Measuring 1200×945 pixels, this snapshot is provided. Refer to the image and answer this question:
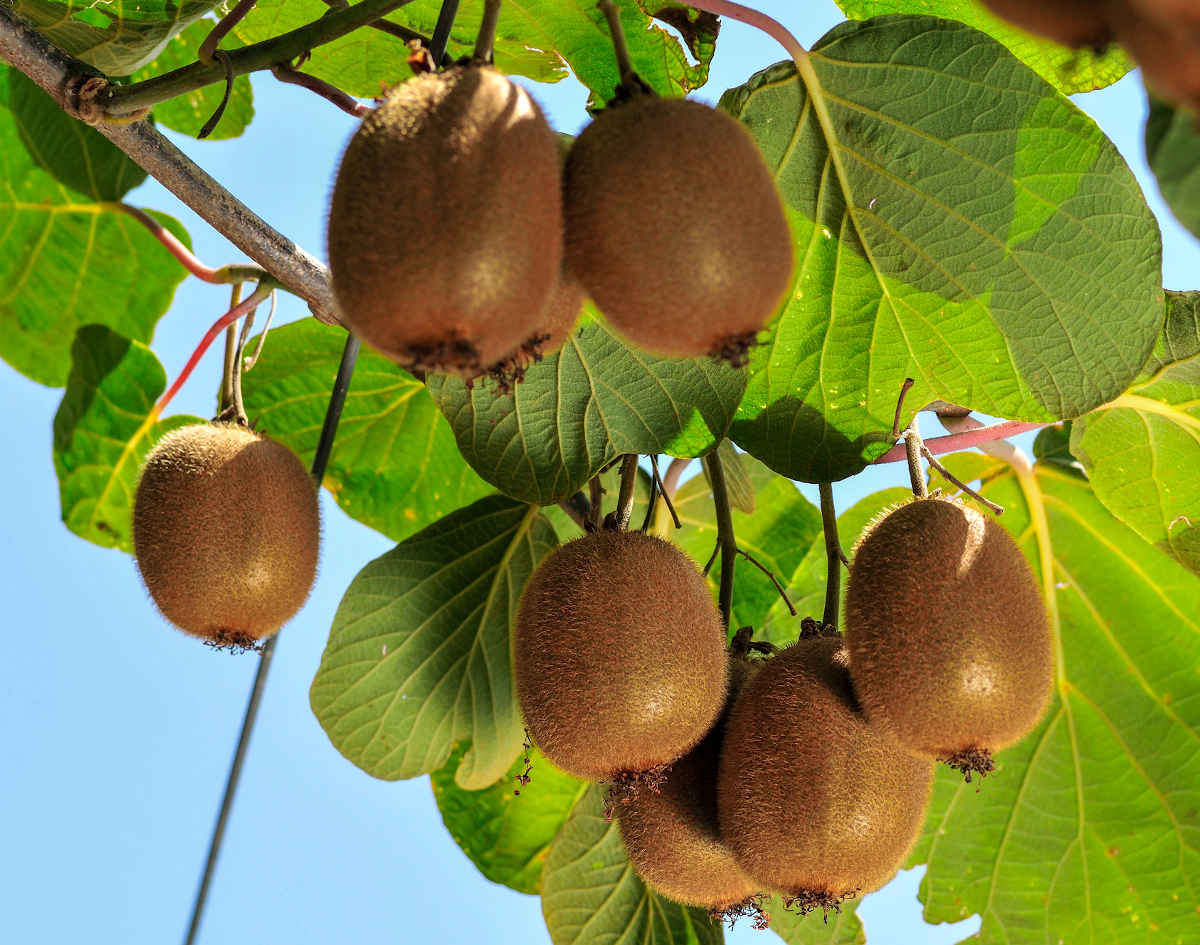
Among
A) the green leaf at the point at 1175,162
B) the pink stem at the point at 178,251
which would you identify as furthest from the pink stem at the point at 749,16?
the pink stem at the point at 178,251

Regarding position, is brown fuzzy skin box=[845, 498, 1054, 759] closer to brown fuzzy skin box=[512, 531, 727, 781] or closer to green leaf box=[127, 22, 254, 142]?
brown fuzzy skin box=[512, 531, 727, 781]

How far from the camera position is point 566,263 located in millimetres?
469

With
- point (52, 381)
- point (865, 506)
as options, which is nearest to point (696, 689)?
point (865, 506)

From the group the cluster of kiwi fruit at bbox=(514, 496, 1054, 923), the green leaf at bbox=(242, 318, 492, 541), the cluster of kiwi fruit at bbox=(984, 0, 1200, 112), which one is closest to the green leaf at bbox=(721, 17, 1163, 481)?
the cluster of kiwi fruit at bbox=(514, 496, 1054, 923)

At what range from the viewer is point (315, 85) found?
31.7 inches

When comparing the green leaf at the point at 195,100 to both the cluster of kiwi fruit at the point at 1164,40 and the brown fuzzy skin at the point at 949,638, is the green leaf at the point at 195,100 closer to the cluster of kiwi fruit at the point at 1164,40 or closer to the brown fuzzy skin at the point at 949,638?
the brown fuzzy skin at the point at 949,638

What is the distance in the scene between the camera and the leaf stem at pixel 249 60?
1.98 ft

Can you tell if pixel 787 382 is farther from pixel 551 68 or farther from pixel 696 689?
pixel 551 68

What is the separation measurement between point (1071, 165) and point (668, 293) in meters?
0.47

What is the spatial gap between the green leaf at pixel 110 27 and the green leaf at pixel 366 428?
53 cm

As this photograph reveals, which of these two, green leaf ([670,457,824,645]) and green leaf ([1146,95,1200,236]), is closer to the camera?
green leaf ([1146,95,1200,236])

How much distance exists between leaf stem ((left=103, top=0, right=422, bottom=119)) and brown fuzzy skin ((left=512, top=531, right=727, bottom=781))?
0.35 m

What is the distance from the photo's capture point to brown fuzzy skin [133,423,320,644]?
0.80 meters

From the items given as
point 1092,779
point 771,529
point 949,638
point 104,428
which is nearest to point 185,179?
point 949,638
